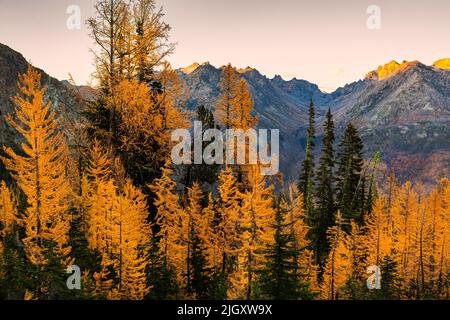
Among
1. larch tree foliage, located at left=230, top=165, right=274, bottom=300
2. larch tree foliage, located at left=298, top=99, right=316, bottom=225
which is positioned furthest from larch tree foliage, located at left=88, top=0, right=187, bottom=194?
larch tree foliage, located at left=298, top=99, right=316, bottom=225

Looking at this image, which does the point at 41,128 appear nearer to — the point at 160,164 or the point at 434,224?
the point at 160,164

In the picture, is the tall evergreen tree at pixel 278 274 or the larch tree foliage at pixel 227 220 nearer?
the tall evergreen tree at pixel 278 274

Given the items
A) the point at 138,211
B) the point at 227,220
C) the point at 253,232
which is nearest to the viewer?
the point at 253,232

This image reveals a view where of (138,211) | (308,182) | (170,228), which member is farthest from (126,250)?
(308,182)

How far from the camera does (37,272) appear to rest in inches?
615

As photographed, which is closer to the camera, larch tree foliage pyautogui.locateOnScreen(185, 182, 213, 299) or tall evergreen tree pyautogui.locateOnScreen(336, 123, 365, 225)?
larch tree foliage pyautogui.locateOnScreen(185, 182, 213, 299)

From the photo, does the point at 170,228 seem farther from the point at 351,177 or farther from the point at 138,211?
the point at 351,177

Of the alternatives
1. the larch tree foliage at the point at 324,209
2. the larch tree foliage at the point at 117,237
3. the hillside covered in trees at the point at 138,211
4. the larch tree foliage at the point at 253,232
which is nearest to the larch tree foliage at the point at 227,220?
the hillside covered in trees at the point at 138,211

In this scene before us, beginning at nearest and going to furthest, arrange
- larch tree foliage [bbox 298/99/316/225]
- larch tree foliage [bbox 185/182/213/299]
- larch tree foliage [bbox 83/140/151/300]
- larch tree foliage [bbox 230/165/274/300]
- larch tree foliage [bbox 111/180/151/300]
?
larch tree foliage [bbox 230/165/274/300]
larch tree foliage [bbox 111/180/151/300]
larch tree foliage [bbox 83/140/151/300]
larch tree foliage [bbox 185/182/213/299]
larch tree foliage [bbox 298/99/316/225]

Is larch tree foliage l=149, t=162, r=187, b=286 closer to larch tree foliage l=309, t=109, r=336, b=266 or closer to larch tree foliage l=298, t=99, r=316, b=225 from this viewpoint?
larch tree foliage l=309, t=109, r=336, b=266

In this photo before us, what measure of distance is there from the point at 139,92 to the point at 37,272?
402 inches

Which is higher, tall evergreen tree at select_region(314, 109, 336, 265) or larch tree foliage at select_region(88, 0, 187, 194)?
larch tree foliage at select_region(88, 0, 187, 194)

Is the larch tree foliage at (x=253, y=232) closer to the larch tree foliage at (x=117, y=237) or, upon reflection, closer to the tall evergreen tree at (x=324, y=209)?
the larch tree foliage at (x=117, y=237)
